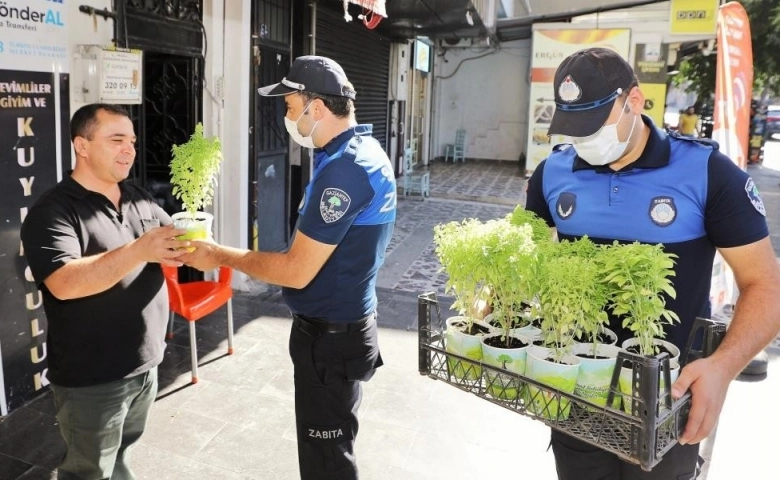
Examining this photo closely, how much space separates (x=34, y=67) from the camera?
3664mm

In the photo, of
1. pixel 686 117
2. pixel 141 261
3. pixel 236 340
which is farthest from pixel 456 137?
pixel 141 261

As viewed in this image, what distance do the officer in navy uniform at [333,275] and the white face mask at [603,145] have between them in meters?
0.91

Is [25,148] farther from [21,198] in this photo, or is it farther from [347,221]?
[347,221]

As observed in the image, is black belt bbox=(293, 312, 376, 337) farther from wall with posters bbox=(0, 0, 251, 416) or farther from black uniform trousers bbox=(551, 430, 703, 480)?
wall with posters bbox=(0, 0, 251, 416)

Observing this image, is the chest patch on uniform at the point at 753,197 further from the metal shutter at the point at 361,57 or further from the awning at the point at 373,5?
the metal shutter at the point at 361,57

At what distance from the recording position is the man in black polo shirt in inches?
86.7

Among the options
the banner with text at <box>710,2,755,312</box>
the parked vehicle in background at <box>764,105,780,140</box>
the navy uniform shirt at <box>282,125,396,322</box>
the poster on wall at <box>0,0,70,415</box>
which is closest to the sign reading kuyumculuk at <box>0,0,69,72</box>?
the poster on wall at <box>0,0,70,415</box>

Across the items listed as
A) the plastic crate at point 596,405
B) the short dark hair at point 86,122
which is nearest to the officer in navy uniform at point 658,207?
the plastic crate at point 596,405

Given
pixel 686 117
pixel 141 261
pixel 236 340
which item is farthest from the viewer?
pixel 686 117

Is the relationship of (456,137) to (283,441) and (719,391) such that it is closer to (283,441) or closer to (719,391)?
(283,441)

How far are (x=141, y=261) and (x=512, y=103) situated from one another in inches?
733

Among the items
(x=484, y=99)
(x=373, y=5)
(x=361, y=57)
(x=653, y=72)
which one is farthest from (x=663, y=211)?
(x=484, y=99)

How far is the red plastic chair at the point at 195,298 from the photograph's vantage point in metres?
4.28

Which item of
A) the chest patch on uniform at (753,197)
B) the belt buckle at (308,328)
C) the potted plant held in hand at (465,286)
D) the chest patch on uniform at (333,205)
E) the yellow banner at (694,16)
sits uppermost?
the yellow banner at (694,16)
